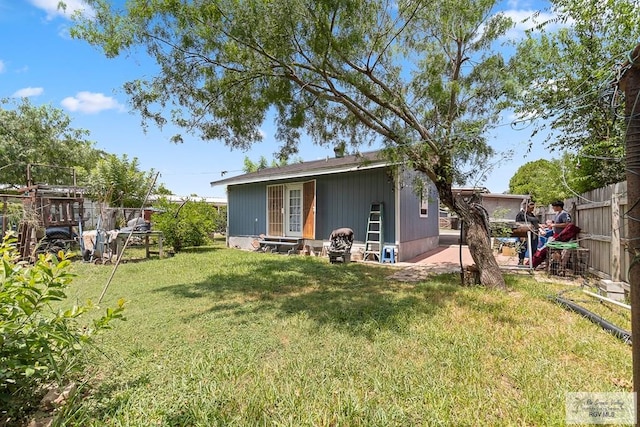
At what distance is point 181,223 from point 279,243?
3.59 metres

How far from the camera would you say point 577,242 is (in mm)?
6586

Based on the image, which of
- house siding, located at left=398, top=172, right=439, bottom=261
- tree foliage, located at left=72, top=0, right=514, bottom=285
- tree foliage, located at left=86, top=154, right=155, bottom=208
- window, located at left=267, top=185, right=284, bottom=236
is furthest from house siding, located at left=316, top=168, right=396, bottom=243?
tree foliage, located at left=86, top=154, right=155, bottom=208

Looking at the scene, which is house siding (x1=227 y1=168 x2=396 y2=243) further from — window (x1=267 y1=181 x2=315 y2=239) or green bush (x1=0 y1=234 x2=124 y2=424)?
green bush (x1=0 y1=234 x2=124 y2=424)

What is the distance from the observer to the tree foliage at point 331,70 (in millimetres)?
4867

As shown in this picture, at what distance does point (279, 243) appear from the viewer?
11.5 m

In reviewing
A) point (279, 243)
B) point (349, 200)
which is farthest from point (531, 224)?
point (279, 243)

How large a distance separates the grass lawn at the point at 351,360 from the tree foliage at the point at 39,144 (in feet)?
46.9

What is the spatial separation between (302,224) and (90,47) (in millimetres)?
7324

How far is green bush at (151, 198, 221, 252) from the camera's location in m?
11.2

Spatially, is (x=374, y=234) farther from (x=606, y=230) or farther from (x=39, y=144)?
(x=39, y=144)

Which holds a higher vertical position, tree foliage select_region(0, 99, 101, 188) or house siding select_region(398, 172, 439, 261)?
tree foliage select_region(0, 99, 101, 188)

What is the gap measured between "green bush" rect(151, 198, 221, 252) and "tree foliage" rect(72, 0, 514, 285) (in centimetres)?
547

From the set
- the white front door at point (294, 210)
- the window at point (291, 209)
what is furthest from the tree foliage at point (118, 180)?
the white front door at point (294, 210)

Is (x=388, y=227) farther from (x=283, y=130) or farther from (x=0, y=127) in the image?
(x=0, y=127)
